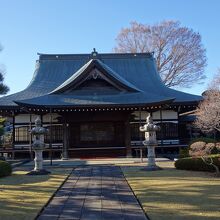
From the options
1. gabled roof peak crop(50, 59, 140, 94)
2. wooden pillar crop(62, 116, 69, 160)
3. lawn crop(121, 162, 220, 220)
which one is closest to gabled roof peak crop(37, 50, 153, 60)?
gabled roof peak crop(50, 59, 140, 94)

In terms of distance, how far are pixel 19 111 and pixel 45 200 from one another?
19264 mm

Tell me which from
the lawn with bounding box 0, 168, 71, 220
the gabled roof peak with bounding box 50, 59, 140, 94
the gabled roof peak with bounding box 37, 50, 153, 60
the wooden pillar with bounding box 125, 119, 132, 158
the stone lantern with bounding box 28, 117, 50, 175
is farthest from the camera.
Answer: the gabled roof peak with bounding box 37, 50, 153, 60

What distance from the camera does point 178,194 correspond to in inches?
428

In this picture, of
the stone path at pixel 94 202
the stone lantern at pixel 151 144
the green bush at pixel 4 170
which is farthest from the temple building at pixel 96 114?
the stone path at pixel 94 202

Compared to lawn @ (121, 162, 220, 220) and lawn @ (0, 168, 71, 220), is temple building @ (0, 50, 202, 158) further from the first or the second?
lawn @ (121, 162, 220, 220)

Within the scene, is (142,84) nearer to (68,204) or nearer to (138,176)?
(138,176)

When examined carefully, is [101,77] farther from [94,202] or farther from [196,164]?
[94,202]

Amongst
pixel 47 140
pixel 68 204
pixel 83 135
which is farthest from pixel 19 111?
pixel 68 204

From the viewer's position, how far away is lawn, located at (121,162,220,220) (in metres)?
8.45

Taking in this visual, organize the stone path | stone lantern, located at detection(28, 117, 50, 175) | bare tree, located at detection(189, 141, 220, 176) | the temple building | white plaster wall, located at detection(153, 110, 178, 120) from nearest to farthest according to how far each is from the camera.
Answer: the stone path < bare tree, located at detection(189, 141, 220, 176) < stone lantern, located at detection(28, 117, 50, 175) < the temple building < white plaster wall, located at detection(153, 110, 178, 120)

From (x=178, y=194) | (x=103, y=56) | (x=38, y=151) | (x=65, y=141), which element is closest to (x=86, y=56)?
(x=103, y=56)

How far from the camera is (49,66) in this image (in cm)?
3581

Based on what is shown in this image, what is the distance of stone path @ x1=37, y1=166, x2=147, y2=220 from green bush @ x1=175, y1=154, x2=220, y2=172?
3.88 m

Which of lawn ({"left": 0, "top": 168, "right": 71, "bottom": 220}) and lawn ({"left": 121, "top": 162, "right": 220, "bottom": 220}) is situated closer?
lawn ({"left": 121, "top": 162, "right": 220, "bottom": 220})
